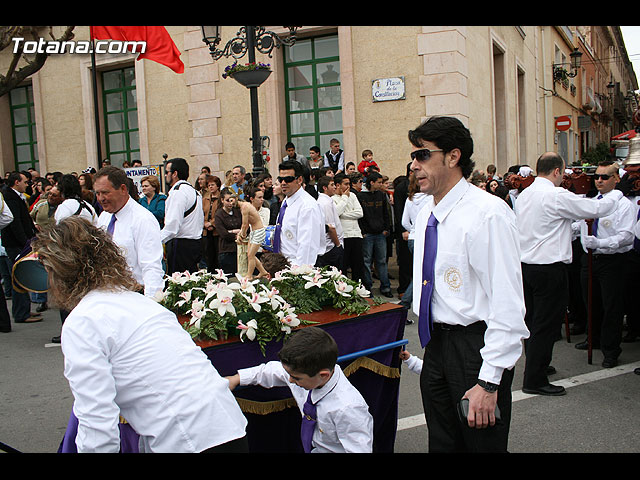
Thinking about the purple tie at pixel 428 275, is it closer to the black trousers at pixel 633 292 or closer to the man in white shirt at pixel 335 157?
the black trousers at pixel 633 292

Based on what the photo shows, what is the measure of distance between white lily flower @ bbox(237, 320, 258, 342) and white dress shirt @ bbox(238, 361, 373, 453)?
0.18m

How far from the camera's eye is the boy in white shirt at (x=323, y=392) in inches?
116

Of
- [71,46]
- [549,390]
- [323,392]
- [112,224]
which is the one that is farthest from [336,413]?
[71,46]

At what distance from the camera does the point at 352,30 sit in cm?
1444

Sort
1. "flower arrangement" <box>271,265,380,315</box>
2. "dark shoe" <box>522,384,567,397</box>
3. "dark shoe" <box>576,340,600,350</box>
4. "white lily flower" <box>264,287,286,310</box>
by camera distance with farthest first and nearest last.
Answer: "dark shoe" <box>576,340,600,350</box>
"dark shoe" <box>522,384,567,397</box>
"flower arrangement" <box>271,265,380,315</box>
"white lily flower" <box>264,287,286,310</box>

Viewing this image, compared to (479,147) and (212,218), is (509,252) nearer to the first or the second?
(212,218)

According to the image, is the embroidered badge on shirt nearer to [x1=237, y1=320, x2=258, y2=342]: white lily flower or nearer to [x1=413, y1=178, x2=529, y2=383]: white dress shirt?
[x1=413, y1=178, x2=529, y2=383]: white dress shirt

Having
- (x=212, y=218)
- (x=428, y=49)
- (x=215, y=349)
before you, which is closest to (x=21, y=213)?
(x=212, y=218)

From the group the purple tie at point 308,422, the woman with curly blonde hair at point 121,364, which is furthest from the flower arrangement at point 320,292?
the woman with curly blonde hair at point 121,364

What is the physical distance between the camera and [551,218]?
5.17m

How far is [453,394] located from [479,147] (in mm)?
13837

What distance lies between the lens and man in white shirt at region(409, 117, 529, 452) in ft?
8.17

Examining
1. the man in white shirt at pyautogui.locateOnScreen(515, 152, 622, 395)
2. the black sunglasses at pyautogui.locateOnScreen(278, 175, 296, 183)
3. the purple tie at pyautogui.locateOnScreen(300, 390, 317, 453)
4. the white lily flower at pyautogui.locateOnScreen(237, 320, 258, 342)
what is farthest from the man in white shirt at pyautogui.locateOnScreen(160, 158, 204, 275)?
the purple tie at pyautogui.locateOnScreen(300, 390, 317, 453)

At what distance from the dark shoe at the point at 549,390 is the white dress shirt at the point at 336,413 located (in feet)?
8.78
